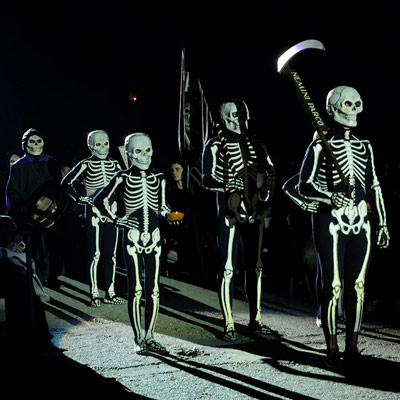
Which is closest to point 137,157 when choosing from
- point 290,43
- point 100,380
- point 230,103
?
point 230,103

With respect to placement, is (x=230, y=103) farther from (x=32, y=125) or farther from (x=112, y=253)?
(x=32, y=125)

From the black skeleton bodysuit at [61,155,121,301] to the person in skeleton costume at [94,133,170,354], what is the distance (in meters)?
2.47

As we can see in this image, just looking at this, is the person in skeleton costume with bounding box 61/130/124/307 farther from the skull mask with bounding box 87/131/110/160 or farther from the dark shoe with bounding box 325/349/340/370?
the dark shoe with bounding box 325/349/340/370

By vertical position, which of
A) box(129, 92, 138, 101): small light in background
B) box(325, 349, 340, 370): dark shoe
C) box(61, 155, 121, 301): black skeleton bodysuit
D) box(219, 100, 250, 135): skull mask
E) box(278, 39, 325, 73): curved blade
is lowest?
box(325, 349, 340, 370): dark shoe

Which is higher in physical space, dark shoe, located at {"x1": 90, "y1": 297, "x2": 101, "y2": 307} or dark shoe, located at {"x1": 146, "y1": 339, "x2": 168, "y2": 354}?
dark shoe, located at {"x1": 146, "y1": 339, "x2": 168, "y2": 354}

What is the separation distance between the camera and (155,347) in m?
6.27

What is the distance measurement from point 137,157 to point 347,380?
9.29 feet

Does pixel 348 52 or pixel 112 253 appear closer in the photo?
pixel 112 253

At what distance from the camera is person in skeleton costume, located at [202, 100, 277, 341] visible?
6.88 metres

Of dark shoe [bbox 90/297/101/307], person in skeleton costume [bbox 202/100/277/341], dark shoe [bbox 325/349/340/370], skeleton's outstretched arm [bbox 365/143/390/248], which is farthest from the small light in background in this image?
dark shoe [bbox 325/349/340/370]

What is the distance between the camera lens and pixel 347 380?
531cm

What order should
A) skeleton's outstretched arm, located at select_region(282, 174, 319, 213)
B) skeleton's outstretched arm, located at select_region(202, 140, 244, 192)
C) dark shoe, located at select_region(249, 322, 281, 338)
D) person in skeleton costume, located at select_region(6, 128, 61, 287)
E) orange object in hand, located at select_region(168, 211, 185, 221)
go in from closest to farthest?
1. skeleton's outstretched arm, located at select_region(282, 174, 319, 213)
2. orange object in hand, located at select_region(168, 211, 185, 221)
3. skeleton's outstretched arm, located at select_region(202, 140, 244, 192)
4. dark shoe, located at select_region(249, 322, 281, 338)
5. person in skeleton costume, located at select_region(6, 128, 61, 287)

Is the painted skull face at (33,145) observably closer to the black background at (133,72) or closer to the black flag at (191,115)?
the black flag at (191,115)

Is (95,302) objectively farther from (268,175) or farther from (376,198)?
(376,198)
